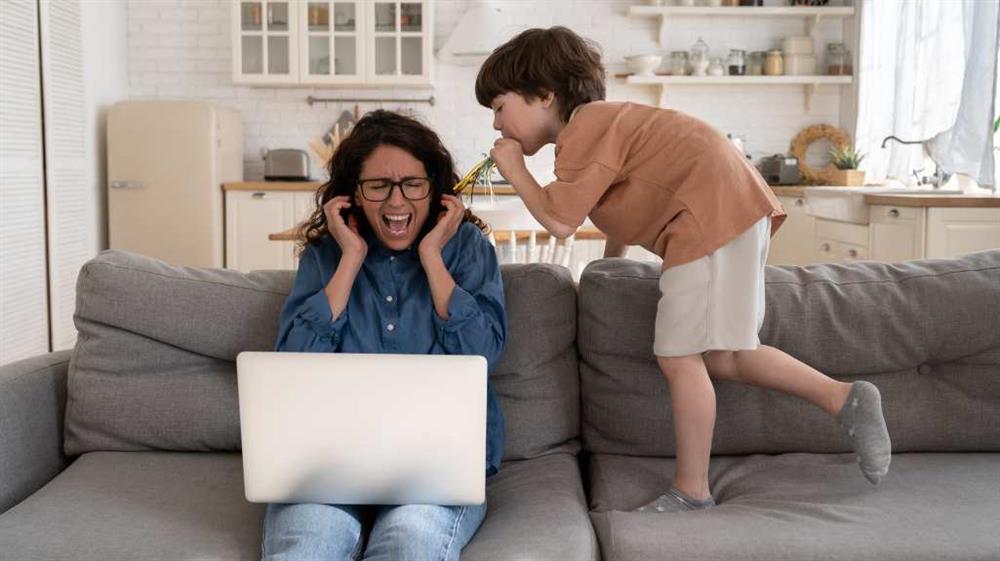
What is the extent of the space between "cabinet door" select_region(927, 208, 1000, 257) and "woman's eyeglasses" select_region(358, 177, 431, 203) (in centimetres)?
250

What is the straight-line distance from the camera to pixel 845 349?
2.09 meters

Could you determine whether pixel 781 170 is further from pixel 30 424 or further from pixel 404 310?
pixel 30 424

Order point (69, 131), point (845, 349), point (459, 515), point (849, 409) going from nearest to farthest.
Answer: point (459, 515) → point (849, 409) → point (845, 349) → point (69, 131)

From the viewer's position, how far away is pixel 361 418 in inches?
58.7

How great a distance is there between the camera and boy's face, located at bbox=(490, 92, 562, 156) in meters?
2.22

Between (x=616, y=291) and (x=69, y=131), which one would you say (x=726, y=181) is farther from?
(x=69, y=131)

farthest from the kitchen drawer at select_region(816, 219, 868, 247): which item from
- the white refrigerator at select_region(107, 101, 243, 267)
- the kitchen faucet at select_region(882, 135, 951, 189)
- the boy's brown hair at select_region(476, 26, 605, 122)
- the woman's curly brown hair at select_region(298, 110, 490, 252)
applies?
the white refrigerator at select_region(107, 101, 243, 267)

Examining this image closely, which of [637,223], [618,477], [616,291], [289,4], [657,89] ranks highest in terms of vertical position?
[289,4]

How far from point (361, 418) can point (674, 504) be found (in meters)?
0.65

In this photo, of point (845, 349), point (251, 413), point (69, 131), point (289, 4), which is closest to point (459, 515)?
point (251, 413)

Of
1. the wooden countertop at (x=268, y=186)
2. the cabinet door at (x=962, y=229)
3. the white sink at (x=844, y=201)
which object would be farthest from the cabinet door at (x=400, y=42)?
the cabinet door at (x=962, y=229)

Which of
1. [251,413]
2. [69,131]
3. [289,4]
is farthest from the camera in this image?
[289,4]

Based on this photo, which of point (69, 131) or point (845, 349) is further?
point (69, 131)

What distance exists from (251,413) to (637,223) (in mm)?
957
